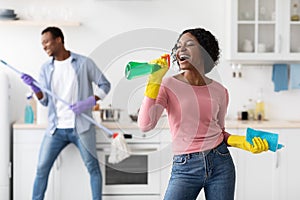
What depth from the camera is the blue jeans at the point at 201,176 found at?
Answer: 2.32 meters

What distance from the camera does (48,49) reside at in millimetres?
3943

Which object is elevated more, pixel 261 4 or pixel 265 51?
pixel 261 4

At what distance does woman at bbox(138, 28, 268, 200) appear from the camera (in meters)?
2.27

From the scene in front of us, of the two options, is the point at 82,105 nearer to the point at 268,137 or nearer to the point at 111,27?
the point at 111,27

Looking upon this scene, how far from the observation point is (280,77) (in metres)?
4.62

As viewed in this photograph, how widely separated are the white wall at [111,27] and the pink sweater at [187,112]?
7.30 feet

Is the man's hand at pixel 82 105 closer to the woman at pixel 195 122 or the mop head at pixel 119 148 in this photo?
the mop head at pixel 119 148

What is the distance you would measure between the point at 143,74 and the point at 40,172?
80.9 inches

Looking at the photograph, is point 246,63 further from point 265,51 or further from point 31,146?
point 31,146

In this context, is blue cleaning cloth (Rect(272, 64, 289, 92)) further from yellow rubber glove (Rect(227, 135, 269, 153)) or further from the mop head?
yellow rubber glove (Rect(227, 135, 269, 153))

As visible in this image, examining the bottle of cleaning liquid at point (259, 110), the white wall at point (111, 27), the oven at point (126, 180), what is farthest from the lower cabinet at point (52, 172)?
the bottle of cleaning liquid at point (259, 110)

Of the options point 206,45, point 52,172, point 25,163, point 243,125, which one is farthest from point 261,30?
point 206,45

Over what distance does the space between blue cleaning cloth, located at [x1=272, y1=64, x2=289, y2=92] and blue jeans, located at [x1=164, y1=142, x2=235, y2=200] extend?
2.41 metres

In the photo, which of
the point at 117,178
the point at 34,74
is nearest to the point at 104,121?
the point at 117,178
